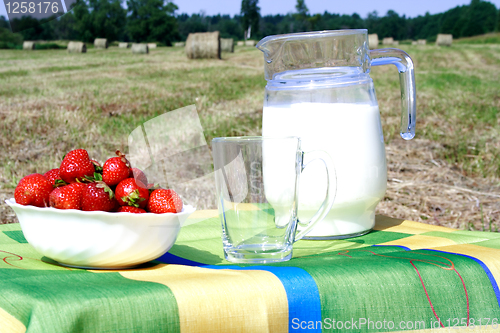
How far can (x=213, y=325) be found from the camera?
1.90 ft

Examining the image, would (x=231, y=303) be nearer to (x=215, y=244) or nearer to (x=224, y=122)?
(x=215, y=244)

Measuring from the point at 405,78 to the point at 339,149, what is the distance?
0.78 feet

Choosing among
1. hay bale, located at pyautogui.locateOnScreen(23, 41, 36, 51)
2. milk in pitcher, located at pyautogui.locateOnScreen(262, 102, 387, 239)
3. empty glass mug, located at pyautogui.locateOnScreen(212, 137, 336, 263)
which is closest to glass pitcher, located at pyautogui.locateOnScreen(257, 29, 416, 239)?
milk in pitcher, located at pyautogui.locateOnScreen(262, 102, 387, 239)

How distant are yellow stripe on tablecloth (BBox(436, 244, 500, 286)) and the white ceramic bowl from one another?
1.56 ft

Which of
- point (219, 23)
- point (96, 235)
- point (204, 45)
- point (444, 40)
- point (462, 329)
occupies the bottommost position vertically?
point (462, 329)

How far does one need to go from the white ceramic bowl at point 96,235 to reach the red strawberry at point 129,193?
0.05 meters

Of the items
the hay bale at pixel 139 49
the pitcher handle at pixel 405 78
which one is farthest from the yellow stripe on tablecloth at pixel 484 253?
the hay bale at pixel 139 49

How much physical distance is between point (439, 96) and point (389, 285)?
4579 millimetres

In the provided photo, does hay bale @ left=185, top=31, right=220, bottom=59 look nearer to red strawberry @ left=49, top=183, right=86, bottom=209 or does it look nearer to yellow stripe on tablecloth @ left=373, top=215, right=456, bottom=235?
yellow stripe on tablecloth @ left=373, top=215, right=456, bottom=235

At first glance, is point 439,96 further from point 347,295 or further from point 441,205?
point 347,295

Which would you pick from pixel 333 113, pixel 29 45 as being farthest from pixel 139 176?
pixel 29 45

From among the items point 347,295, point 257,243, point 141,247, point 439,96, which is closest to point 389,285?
point 347,295

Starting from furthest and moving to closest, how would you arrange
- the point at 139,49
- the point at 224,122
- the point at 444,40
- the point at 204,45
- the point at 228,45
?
1. the point at 444,40
2. the point at 228,45
3. the point at 139,49
4. the point at 204,45
5. the point at 224,122

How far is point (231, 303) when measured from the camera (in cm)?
59
